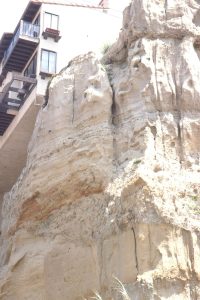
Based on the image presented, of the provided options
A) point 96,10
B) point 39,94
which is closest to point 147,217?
point 39,94

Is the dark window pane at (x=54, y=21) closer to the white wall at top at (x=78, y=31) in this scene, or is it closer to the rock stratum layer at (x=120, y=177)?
the white wall at top at (x=78, y=31)

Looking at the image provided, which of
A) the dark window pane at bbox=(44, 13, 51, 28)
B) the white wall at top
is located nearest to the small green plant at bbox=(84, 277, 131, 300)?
the white wall at top

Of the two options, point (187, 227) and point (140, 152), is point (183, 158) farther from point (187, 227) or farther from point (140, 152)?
point (187, 227)

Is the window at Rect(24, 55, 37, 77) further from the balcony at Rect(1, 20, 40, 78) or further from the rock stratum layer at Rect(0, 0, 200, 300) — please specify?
the rock stratum layer at Rect(0, 0, 200, 300)

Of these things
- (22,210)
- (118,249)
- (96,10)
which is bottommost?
(118,249)

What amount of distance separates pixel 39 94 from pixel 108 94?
777 cm

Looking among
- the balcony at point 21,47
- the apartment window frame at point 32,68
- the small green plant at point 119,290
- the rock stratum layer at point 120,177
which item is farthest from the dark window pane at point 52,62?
the small green plant at point 119,290

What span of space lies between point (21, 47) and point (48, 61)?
189cm

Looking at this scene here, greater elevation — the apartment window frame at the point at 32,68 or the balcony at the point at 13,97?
the apartment window frame at the point at 32,68

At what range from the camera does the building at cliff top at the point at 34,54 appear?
25.0 meters

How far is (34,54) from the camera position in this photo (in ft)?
86.3

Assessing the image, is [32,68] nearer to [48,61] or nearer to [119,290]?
[48,61]

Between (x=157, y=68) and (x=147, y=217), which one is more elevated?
(x=157, y=68)

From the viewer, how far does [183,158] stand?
1509 cm
